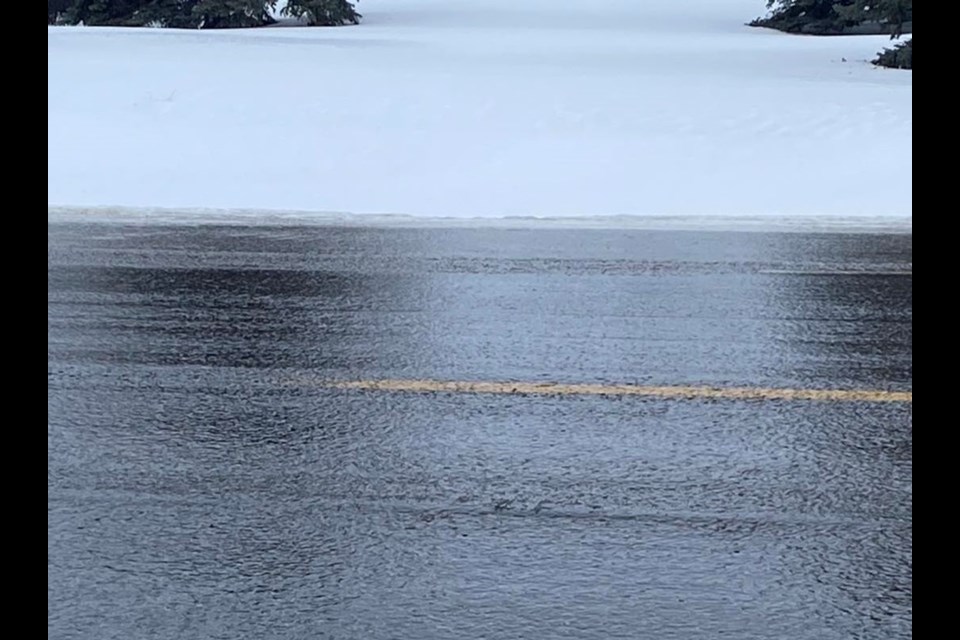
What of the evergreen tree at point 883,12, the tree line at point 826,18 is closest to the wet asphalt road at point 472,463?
the evergreen tree at point 883,12

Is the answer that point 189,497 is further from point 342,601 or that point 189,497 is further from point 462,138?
point 462,138

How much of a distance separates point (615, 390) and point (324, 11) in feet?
93.4

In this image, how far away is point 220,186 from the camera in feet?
47.6

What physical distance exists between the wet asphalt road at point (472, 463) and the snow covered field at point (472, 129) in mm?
5027

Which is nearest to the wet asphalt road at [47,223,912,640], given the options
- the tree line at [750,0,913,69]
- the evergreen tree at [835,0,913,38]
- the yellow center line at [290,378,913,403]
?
the yellow center line at [290,378,913,403]

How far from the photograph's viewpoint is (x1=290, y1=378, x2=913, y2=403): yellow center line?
19.5 feet

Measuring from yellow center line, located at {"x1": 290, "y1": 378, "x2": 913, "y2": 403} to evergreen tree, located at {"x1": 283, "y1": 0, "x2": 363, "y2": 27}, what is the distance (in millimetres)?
27985

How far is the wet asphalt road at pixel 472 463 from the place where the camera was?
3.86 metres

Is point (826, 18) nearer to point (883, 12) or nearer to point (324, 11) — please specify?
point (883, 12)

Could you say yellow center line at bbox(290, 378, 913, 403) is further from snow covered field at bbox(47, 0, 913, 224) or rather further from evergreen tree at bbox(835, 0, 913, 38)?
evergreen tree at bbox(835, 0, 913, 38)

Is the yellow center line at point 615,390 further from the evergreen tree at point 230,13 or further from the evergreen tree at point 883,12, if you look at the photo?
the evergreen tree at point 230,13

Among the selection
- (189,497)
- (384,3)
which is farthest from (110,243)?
(384,3)

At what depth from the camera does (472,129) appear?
1728 centimetres

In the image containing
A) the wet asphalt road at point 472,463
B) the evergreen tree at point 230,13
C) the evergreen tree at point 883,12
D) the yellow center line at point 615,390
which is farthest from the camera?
the evergreen tree at point 230,13
